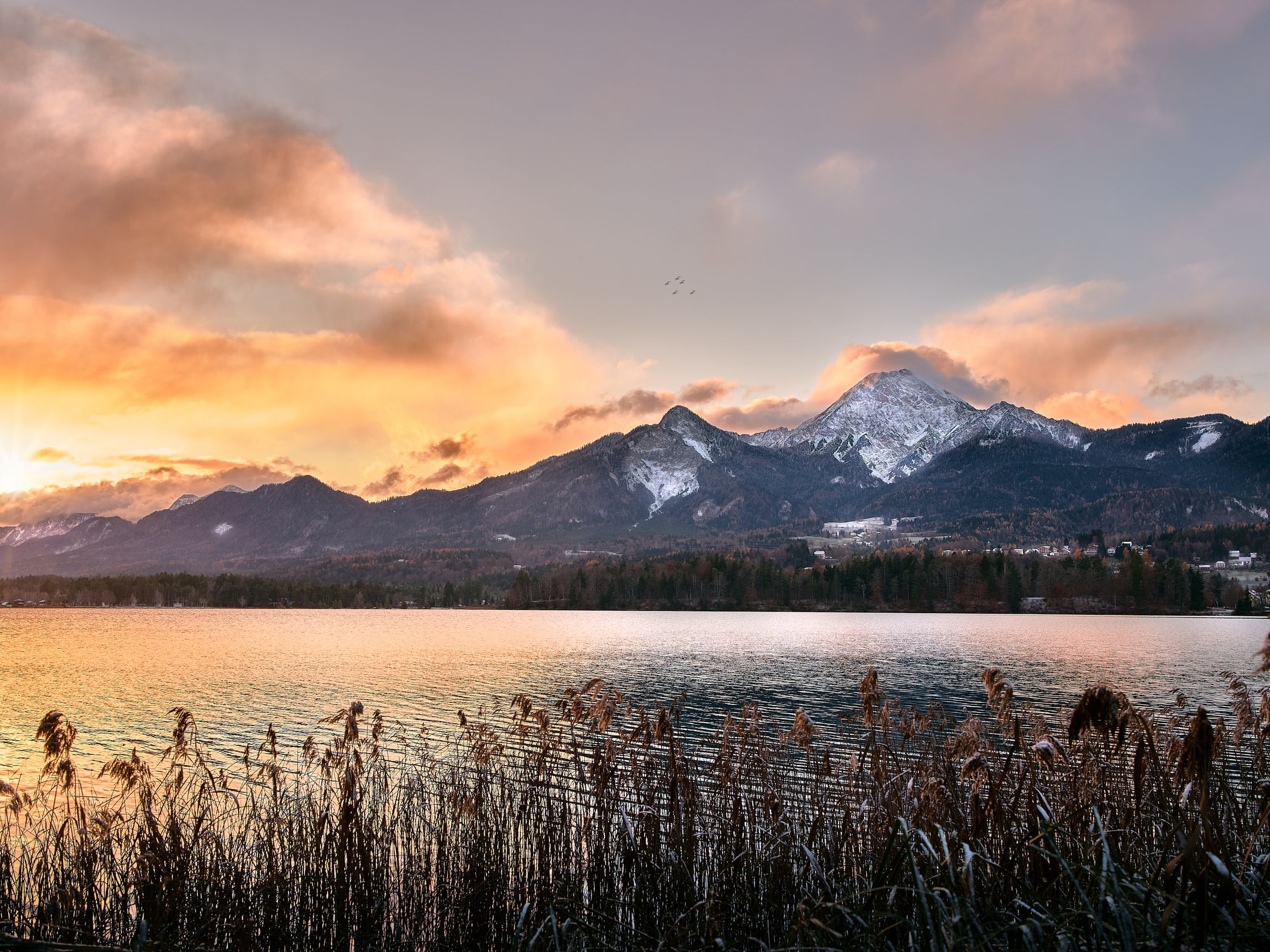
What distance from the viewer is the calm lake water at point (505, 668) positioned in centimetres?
3456

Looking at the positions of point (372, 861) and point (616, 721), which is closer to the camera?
point (372, 861)

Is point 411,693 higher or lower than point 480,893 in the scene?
lower

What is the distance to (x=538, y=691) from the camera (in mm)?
42344

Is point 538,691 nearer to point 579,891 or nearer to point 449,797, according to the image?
point 449,797

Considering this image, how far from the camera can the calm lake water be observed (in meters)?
34.6

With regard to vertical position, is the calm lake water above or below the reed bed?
below

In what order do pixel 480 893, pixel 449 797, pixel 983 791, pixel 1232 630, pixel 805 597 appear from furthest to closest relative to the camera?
1. pixel 805 597
2. pixel 1232 630
3. pixel 983 791
4. pixel 449 797
5. pixel 480 893

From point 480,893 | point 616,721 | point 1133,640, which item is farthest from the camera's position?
point 1133,640

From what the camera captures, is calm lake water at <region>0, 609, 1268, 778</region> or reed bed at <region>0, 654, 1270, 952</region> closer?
reed bed at <region>0, 654, 1270, 952</region>

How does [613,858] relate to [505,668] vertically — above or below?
above

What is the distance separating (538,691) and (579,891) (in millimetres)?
33366

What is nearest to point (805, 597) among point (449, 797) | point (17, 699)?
point (17, 699)

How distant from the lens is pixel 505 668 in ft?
184

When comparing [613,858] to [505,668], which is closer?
[613,858]
